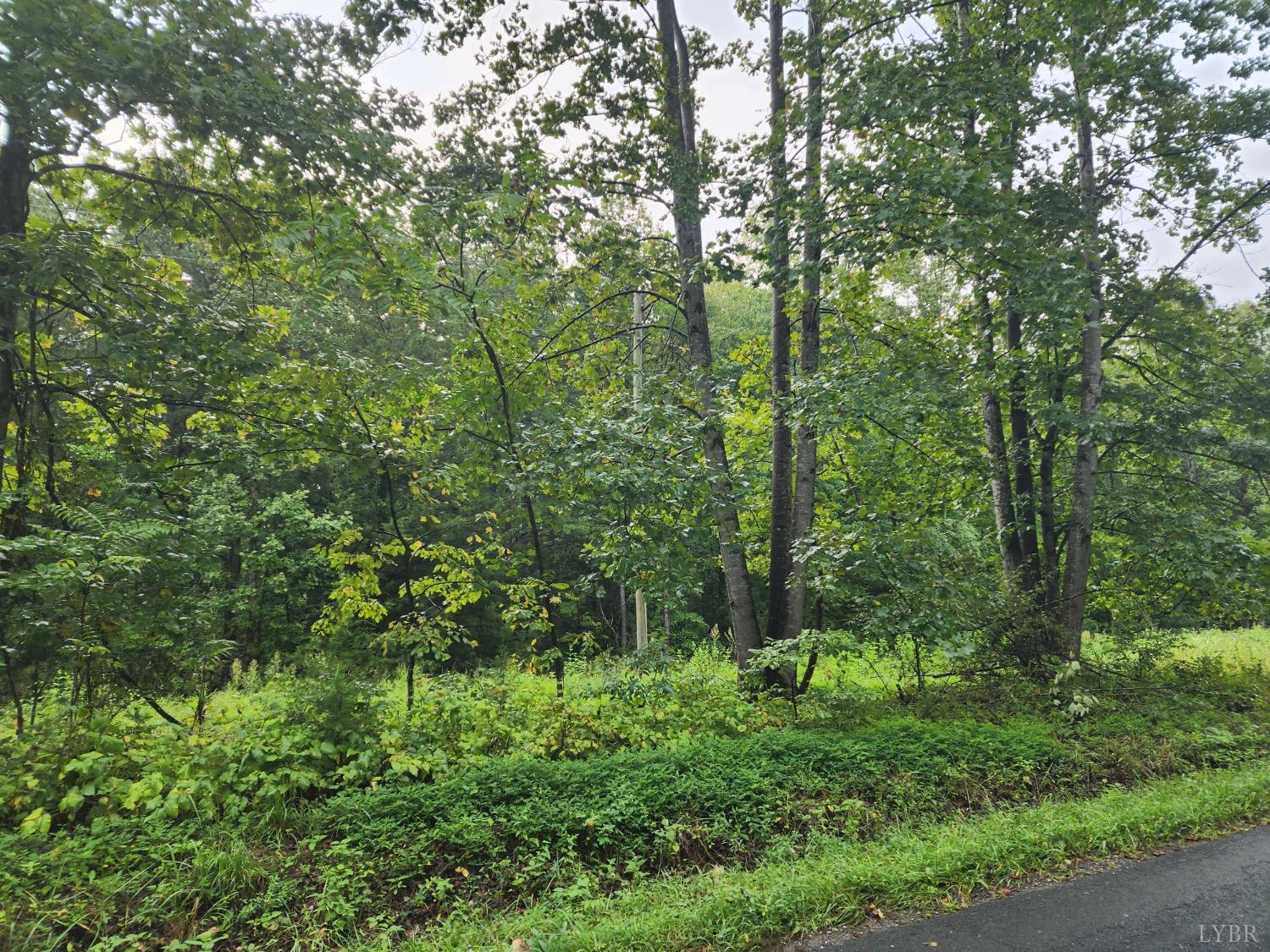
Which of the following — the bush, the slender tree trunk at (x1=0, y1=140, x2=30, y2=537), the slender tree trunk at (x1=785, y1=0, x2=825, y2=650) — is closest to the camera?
the bush

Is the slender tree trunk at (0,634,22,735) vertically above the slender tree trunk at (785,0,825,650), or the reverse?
the slender tree trunk at (785,0,825,650)

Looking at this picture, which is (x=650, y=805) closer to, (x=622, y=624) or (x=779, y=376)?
(x=779, y=376)

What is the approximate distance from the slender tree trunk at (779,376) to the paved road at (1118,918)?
3783 millimetres

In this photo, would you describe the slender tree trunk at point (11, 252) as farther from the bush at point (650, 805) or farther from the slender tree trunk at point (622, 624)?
the slender tree trunk at point (622, 624)

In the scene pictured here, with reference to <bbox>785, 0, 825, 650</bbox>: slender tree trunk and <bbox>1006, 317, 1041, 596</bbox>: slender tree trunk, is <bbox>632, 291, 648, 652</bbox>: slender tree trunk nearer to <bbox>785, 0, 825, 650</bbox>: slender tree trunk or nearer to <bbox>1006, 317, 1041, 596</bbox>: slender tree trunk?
<bbox>785, 0, 825, 650</bbox>: slender tree trunk

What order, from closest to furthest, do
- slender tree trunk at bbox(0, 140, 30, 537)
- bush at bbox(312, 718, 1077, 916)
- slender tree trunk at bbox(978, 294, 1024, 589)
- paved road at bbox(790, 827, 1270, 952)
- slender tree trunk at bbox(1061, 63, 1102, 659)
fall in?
1. paved road at bbox(790, 827, 1270, 952)
2. bush at bbox(312, 718, 1077, 916)
3. slender tree trunk at bbox(0, 140, 30, 537)
4. slender tree trunk at bbox(1061, 63, 1102, 659)
5. slender tree trunk at bbox(978, 294, 1024, 589)

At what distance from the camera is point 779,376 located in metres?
7.86

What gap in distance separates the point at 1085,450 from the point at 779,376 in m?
3.90

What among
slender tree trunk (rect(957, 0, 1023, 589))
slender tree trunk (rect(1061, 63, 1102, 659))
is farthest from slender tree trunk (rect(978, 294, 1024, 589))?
slender tree trunk (rect(1061, 63, 1102, 659))

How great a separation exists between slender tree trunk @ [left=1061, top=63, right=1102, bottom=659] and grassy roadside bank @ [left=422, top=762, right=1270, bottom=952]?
304 cm

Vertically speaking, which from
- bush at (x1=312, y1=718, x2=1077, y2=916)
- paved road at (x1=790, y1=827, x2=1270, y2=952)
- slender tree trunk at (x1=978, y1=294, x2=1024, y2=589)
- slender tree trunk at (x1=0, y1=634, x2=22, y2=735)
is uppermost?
slender tree trunk at (x1=978, y1=294, x2=1024, y2=589)

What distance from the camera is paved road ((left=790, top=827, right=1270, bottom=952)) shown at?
3014mm

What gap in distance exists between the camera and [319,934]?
3.12m

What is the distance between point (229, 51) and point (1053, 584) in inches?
411
